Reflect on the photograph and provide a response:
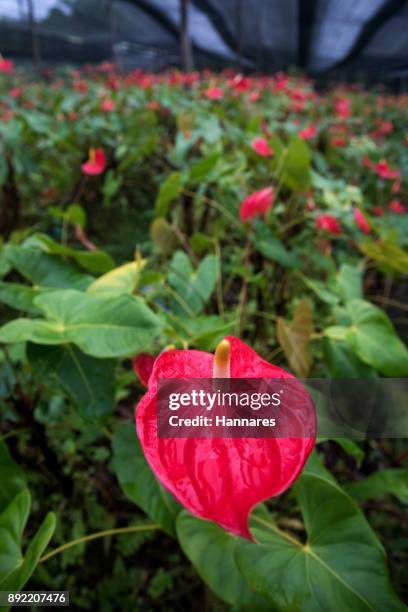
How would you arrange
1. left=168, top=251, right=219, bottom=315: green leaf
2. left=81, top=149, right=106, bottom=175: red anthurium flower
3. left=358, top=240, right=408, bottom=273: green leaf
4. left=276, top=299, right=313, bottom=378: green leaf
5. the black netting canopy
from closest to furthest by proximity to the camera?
left=276, top=299, right=313, bottom=378: green leaf → left=168, top=251, right=219, bottom=315: green leaf → left=358, top=240, right=408, bottom=273: green leaf → left=81, top=149, right=106, bottom=175: red anthurium flower → the black netting canopy

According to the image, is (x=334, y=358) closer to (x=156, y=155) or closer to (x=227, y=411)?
(x=227, y=411)

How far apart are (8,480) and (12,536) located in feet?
0.31

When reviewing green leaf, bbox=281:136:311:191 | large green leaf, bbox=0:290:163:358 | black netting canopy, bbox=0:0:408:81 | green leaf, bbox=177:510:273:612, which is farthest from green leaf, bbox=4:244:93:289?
black netting canopy, bbox=0:0:408:81

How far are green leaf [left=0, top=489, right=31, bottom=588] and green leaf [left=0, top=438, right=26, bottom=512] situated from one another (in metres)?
0.06

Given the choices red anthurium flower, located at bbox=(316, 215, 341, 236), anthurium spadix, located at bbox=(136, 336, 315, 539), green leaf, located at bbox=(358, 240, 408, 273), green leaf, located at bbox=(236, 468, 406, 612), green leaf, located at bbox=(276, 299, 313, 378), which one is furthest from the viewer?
red anthurium flower, located at bbox=(316, 215, 341, 236)

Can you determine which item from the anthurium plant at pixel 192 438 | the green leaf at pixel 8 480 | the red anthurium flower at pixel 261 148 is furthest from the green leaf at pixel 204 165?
the green leaf at pixel 8 480

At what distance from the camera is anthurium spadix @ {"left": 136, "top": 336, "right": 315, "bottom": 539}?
0.29 m

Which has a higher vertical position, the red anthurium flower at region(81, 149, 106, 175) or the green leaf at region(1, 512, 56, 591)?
the red anthurium flower at region(81, 149, 106, 175)

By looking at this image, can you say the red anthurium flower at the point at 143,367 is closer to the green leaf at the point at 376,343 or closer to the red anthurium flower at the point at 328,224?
the green leaf at the point at 376,343

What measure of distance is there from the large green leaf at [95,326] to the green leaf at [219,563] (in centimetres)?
22

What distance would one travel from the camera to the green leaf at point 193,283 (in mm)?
805

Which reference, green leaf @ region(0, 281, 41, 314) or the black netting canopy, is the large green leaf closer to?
green leaf @ region(0, 281, 41, 314)

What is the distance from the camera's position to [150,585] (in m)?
0.85

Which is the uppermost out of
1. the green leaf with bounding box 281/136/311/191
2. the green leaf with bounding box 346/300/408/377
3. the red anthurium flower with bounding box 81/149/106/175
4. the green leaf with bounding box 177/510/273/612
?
the red anthurium flower with bounding box 81/149/106/175
